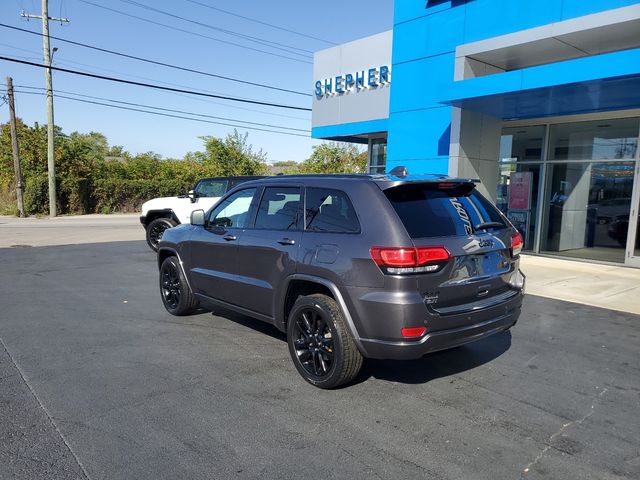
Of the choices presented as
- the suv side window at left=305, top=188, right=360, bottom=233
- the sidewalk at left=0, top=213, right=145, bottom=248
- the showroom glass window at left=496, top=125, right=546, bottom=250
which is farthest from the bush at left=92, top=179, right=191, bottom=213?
the suv side window at left=305, top=188, right=360, bottom=233

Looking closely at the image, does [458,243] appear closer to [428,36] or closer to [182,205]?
[182,205]

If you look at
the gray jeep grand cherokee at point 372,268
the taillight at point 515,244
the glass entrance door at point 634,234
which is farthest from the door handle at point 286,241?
the glass entrance door at point 634,234

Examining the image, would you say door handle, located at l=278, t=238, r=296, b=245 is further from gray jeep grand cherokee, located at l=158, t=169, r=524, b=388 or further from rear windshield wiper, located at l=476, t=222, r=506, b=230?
rear windshield wiper, located at l=476, t=222, r=506, b=230

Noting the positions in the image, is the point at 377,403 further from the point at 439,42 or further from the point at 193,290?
the point at 439,42

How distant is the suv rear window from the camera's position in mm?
3645

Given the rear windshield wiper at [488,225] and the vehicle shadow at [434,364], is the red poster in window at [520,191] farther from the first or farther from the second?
the rear windshield wiper at [488,225]

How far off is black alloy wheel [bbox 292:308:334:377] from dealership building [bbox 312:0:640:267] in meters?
6.84

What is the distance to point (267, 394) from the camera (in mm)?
3854

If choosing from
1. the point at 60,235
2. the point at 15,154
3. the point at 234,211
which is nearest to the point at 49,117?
the point at 15,154

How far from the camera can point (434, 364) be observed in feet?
14.9

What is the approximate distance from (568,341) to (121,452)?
15.1 feet

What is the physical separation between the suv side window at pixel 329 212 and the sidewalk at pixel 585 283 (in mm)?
5011

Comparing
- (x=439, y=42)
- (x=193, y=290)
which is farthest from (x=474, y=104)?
(x=193, y=290)

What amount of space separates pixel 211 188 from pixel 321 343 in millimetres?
8588
